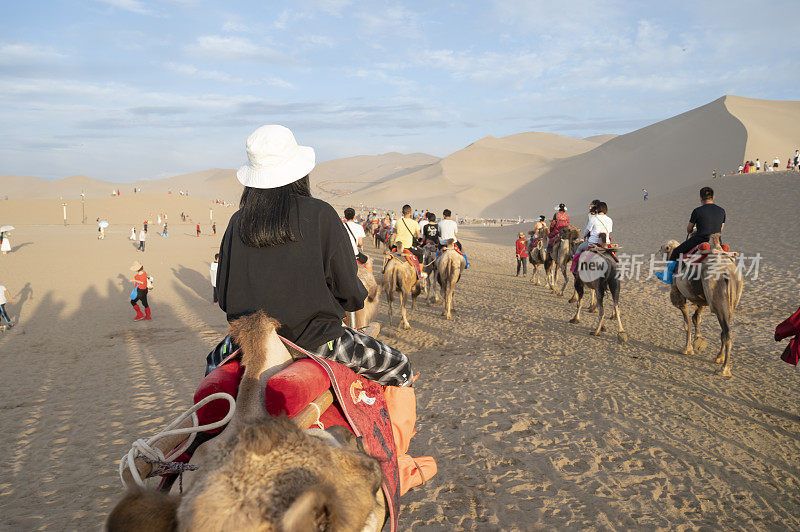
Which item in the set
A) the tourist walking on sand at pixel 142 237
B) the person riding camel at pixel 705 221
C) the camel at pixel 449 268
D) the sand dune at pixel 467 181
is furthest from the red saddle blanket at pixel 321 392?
the sand dune at pixel 467 181

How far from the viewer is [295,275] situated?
2059 millimetres

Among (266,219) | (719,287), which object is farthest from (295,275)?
(719,287)

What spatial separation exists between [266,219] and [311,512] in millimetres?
1290

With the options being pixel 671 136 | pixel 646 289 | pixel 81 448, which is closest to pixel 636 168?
pixel 671 136

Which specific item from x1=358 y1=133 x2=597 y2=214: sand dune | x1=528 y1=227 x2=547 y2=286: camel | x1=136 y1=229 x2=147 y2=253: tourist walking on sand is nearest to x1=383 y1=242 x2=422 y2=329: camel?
x1=528 y1=227 x2=547 y2=286: camel

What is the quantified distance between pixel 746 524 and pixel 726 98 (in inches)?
4015

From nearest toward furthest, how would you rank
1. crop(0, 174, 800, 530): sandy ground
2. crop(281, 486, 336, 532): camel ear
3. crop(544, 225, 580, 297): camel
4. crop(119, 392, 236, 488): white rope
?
1. crop(281, 486, 336, 532): camel ear
2. crop(119, 392, 236, 488): white rope
3. crop(0, 174, 800, 530): sandy ground
4. crop(544, 225, 580, 297): camel

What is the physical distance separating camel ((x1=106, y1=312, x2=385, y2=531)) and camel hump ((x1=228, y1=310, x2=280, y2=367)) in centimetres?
52

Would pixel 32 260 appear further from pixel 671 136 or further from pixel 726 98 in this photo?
pixel 726 98

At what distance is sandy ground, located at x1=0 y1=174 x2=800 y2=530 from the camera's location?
A: 13.8 ft

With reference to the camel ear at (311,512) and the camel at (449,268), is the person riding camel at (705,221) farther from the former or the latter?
the camel ear at (311,512)

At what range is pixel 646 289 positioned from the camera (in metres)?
15.3

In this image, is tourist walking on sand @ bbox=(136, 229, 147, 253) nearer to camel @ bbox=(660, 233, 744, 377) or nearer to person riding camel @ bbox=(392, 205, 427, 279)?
person riding camel @ bbox=(392, 205, 427, 279)

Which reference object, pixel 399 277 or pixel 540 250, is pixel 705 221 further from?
pixel 540 250
